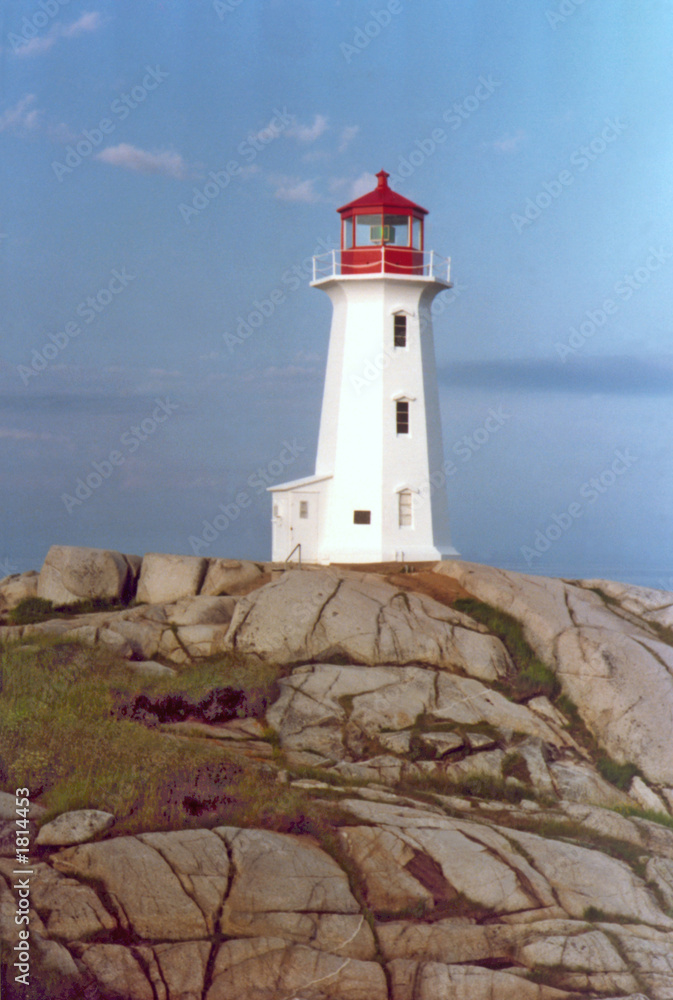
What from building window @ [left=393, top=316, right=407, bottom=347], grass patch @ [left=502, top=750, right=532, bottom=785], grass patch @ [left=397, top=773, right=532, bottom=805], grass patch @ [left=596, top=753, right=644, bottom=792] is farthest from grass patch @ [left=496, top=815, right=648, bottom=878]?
building window @ [left=393, top=316, right=407, bottom=347]

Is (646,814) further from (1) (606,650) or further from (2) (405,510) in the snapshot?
(2) (405,510)

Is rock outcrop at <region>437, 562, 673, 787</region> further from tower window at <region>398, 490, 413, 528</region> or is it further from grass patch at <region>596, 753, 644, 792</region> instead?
tower window at <region>398, 490, 413, 528</region>

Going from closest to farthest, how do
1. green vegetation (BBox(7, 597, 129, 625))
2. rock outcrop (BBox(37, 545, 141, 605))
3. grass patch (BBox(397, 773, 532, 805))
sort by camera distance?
grass patch (BBox(397, 773, 532, 805)) < green vegetation (BBox(7, 597, 129, 625)) < rock outcrop (BBox(37, 545, 141, 605))

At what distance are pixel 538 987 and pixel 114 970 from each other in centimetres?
576

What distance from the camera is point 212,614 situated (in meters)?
26.9

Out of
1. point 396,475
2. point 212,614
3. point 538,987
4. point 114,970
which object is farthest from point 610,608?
point 114,970

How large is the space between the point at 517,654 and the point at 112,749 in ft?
35.8

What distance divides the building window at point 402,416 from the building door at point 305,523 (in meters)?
3.09

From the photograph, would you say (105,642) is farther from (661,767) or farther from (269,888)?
(661,767)

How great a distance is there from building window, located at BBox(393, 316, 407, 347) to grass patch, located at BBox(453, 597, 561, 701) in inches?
321

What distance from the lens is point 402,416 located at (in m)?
31.7

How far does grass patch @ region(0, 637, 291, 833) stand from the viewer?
673 inches

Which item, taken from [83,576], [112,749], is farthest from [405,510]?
[112,749]

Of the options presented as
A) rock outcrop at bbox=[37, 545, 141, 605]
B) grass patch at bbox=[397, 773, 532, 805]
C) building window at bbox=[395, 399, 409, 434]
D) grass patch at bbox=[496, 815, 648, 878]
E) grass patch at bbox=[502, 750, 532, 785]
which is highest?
building window at bbox=[395, 399, 409, 434]
